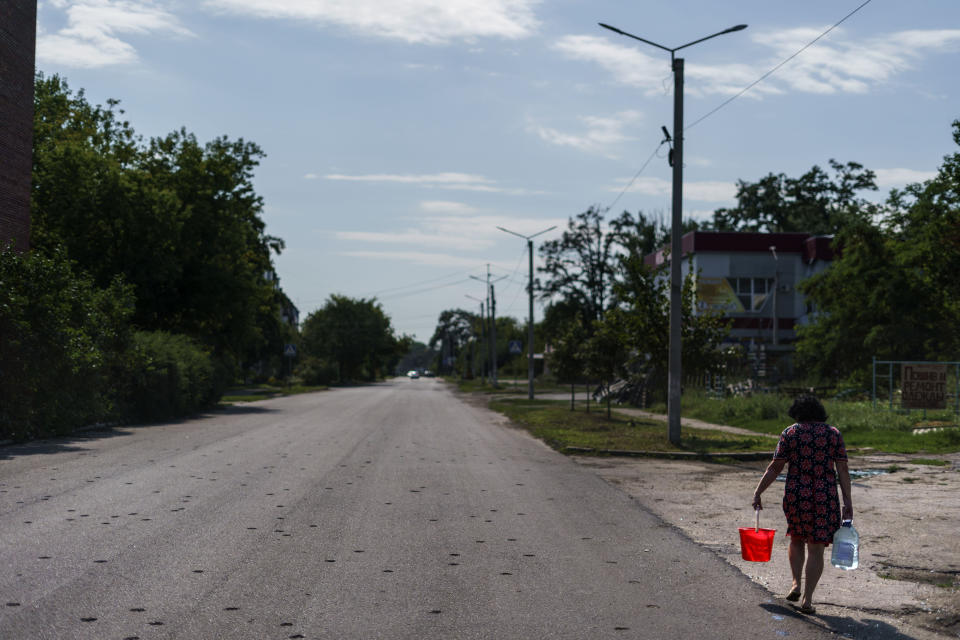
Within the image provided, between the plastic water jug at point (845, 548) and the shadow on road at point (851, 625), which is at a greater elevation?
the plastic water jug at point (845, 548)

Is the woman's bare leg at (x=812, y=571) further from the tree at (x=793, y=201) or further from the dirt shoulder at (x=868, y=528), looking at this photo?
the tree at (x=793, y=201)

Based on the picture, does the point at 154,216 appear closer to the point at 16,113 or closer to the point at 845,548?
the point at 16,113

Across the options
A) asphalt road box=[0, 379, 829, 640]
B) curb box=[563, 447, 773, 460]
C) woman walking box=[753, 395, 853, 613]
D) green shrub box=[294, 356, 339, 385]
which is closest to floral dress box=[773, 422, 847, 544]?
woman walking box=[753, 395, 853, 613]

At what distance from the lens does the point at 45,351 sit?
19.5 metres

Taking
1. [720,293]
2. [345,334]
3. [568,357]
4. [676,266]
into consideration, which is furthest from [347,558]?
[345,334]

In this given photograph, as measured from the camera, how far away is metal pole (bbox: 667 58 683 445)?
1875cm

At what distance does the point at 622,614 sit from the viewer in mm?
6012

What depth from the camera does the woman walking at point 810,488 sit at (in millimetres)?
6258

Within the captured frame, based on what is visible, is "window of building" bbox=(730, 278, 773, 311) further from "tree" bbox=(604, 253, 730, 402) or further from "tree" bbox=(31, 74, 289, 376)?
"tree" bbox=(604, 253, 730, 402)

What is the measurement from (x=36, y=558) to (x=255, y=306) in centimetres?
3405

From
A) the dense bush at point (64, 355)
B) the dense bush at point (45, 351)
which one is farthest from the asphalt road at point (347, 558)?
the dense bush at point (64, 355)

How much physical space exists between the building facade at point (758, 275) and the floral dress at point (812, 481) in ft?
154

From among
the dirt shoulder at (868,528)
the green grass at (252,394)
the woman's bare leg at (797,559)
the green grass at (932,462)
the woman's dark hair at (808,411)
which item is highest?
the woman's dark hair at (808,411)

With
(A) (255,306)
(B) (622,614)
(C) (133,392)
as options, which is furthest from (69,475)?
(A) (255,306)
